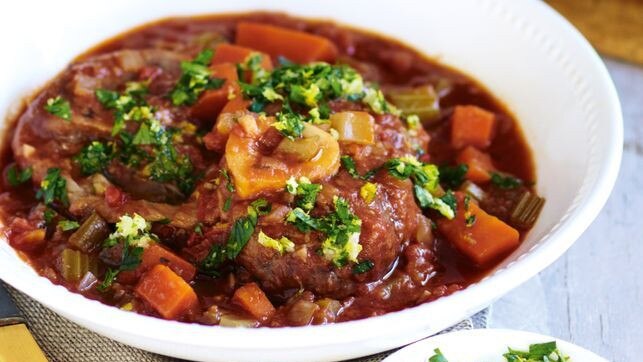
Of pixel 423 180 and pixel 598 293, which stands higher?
pixel 423 180

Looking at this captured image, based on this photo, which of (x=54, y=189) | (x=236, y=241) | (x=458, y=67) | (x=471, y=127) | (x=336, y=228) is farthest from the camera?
(x=458, y=67)

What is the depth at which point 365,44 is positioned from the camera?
695cm

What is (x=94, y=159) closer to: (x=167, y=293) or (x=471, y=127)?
(x=167, y=293)

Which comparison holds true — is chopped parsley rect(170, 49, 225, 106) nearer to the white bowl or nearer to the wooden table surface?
the white bowl

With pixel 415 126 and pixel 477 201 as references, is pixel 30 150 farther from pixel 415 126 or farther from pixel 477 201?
pixel 477 201

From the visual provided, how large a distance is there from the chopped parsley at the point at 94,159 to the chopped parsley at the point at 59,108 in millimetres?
264

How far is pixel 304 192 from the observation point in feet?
15.1

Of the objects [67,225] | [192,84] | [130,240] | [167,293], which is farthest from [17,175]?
[167,293]

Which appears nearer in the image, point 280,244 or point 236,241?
point 280,244

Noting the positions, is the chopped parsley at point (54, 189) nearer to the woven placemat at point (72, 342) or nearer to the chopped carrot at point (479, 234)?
the woven placemat at point (72, 342)

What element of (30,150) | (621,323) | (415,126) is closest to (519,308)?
(621,323)

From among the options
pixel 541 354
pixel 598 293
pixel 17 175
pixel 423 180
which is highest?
pixel 423 180

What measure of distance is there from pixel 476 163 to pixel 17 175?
2.95m

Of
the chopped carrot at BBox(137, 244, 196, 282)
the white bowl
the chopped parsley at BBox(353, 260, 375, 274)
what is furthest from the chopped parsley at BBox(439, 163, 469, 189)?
the chopped carrot at BBox(137, 244, 196, 282)
